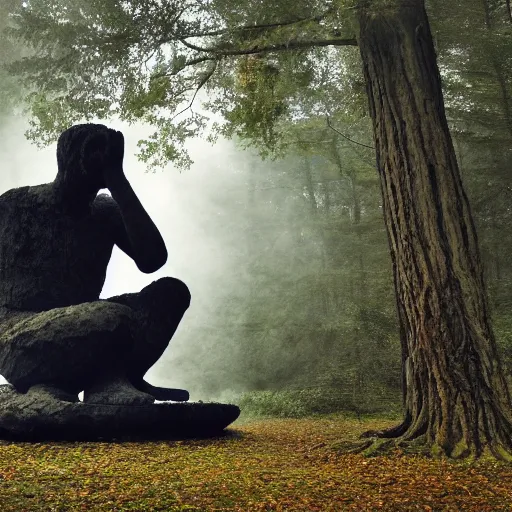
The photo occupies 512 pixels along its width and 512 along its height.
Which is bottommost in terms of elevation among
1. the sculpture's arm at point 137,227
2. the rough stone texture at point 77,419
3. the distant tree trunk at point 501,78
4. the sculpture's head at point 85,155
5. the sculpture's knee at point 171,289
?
the rough stone texture at point 77,419

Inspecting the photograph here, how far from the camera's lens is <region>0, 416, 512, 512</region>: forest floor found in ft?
7.61

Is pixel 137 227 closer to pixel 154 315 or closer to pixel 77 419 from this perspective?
pixel 154 315

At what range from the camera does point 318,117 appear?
1111cm

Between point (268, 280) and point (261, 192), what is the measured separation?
255 cm

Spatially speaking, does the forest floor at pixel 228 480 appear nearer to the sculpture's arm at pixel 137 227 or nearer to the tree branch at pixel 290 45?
the sculpture's arm at pixel 137 227

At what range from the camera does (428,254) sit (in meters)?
4.11

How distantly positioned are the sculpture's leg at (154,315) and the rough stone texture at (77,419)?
620 mm

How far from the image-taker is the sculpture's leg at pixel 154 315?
437cm

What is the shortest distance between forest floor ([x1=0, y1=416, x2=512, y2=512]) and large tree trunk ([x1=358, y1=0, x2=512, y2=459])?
0.37m

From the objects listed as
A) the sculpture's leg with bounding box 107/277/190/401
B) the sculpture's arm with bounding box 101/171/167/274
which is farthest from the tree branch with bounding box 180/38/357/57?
the sculpture's leg with bounding box 107/277/190/401

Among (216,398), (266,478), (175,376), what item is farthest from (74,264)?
(175,376)

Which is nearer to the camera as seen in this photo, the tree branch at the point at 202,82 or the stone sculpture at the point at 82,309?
the stone sculpture at the point at 82,309

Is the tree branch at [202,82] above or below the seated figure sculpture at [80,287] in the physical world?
above

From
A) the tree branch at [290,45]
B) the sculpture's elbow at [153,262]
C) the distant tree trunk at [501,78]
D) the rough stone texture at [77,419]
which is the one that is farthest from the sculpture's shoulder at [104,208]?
the distant tree trunk at [501,78]
